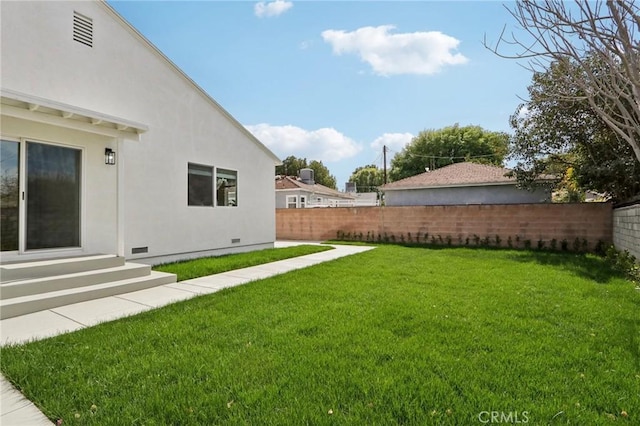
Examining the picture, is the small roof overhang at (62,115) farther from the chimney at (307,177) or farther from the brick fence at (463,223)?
the chimney at (307,177)

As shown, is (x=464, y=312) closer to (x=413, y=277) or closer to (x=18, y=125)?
(x=413, y=277)

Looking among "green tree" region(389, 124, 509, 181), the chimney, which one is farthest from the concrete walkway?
"green tree" region(389, 124, 509, 181)

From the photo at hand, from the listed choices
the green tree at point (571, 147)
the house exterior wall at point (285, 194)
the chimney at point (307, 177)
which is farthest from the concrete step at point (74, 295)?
the chimney at point (307, 177)

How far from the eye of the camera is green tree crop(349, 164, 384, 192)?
2168 inches

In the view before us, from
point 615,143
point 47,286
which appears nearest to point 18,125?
point 47,286

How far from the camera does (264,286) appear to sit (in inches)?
245

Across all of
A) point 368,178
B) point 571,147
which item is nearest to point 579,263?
point 571,147

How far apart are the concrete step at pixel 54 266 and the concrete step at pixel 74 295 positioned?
49 centimetres

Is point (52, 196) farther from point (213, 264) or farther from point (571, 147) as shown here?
point (571, 147)

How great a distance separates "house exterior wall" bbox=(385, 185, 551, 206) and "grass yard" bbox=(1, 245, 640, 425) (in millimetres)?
12466

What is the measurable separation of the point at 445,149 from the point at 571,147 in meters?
28.4

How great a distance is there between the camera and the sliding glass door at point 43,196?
5809mm

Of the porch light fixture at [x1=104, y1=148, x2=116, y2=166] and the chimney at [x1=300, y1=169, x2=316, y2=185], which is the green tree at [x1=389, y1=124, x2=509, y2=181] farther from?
the porch light fixture at [x1=104, y1=148, x2=116, y2=166]

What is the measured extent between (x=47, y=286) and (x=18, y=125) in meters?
2.99
